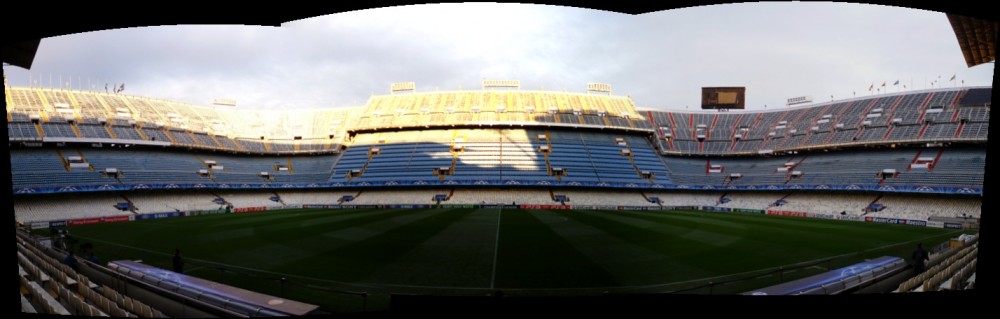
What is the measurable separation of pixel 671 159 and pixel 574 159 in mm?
10920

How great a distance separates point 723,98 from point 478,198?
31726 mm

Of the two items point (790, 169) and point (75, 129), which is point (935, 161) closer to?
point (790, 169)

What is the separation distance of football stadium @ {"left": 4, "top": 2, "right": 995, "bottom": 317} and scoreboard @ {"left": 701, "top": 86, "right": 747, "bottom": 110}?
1.88 ft

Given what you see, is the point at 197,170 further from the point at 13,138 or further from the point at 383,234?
the point at 383,234

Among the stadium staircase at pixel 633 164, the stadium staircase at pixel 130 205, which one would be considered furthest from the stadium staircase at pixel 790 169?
the stadium staircase at pixel 130 205

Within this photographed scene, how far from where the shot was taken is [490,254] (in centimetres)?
1396

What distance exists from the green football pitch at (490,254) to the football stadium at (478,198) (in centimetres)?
11

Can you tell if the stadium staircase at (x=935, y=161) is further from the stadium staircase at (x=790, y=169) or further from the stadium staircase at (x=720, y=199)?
the stadium staircase at (x=720, y=199)

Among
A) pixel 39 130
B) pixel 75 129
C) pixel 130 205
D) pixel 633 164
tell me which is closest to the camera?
pixel 130 205

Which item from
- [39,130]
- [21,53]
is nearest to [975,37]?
[21,53]

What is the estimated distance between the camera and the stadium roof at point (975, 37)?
5.73 metres

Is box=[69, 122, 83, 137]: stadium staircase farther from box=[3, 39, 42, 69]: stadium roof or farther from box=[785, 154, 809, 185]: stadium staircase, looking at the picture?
box=[785, 154, 809, 185]: stadium staircase

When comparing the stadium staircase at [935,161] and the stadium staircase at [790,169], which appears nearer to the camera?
the stadium staircase at [935,161]

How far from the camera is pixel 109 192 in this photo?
3142cm
